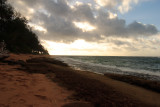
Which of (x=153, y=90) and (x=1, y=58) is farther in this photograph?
(x=1, y=58)

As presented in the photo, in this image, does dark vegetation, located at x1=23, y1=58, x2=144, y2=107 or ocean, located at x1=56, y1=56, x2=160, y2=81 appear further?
ocean, located at x1=56, y1=56, x2=160, y2=81

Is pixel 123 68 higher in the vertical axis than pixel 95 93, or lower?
lower

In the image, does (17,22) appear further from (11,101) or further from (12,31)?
(11,101)

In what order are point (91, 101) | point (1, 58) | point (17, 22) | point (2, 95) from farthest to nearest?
point (17, 22), point (1, 58), point (91, 101), point (2, 95)

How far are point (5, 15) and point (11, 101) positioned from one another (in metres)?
28.7

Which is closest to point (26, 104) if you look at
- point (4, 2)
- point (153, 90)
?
point (153, 90)

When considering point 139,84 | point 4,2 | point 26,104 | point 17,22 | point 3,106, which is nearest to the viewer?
point 3,106

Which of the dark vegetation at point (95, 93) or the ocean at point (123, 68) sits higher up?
the dark vegetation at point (95, 93)

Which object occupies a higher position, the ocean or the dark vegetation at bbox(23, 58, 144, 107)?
the dark vegetation at bbox(23, 58, 144, 107)

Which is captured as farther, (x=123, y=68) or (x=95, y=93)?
(x=123, y=68)

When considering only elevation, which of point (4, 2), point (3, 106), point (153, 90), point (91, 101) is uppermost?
point (4, 2)

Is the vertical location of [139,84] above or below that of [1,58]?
below

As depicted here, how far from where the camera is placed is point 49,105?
2.67 meters

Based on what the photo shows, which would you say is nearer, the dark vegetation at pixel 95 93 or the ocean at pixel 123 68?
the dark vegetation at pixel 95 93
